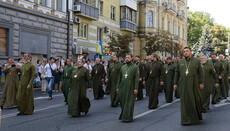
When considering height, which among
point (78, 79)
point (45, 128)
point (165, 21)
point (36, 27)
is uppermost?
point (165, 21)

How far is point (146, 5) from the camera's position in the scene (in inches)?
1759

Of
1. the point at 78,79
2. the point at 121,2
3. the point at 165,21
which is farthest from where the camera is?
the point at 165,21

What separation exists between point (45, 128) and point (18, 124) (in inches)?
37.8

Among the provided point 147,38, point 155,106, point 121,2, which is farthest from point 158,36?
point 155,106

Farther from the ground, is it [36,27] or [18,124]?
[36,27]

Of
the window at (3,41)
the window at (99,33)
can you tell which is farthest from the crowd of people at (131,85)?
the window at (99,33)

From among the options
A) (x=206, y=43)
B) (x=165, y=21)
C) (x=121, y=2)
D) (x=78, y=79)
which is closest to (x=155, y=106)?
(x=78, y=79)

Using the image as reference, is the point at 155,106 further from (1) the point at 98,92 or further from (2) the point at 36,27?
(2) the point at 36,27

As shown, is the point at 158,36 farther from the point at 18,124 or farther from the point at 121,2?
the point at 18,124

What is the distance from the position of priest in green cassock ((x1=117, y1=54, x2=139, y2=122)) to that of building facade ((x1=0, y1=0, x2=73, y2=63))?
12.3 meters

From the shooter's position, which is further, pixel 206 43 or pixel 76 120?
pixel 206 43

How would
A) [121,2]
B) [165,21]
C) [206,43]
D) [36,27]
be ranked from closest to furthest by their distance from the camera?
[36,27]
[121,2]
[165,21]
[206,43]

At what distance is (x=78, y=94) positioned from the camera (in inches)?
412

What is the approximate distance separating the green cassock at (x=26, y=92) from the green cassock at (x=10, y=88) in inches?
64.6
